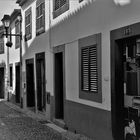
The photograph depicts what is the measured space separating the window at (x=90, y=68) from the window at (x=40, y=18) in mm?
4569

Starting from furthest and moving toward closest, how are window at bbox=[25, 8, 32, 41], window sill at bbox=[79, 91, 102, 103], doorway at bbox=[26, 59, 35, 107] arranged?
1. doorway at bbox=[26, 59, 35, 107]
2. window at bbox=[25, 8, 32, 41]
3. window sill at bbox=[79, 91, 102, 103]

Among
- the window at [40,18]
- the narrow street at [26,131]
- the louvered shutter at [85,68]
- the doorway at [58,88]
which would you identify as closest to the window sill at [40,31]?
the window at [40,18]

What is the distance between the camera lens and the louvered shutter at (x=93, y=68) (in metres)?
8.02

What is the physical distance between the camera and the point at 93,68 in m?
8.16

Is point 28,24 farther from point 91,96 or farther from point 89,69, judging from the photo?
point 91,96

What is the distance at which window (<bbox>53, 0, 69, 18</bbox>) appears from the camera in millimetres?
10241

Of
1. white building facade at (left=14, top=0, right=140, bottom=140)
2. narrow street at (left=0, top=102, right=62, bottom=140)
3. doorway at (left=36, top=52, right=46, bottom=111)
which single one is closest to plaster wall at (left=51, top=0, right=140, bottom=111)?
white building facade at (left=14, top=0, right=140, bottom=140)

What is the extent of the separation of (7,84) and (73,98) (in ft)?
42.9

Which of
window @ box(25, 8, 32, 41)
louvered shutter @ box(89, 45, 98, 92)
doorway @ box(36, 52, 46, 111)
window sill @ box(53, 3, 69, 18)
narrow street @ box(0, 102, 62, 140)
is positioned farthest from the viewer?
window @ box(25, 8, 32, 41)

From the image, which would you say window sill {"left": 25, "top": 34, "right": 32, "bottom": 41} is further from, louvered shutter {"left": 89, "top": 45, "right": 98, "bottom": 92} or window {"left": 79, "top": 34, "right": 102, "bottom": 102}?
louvered shutter {"left": 89, "top": 45, "right": 98, "bottom": 92}

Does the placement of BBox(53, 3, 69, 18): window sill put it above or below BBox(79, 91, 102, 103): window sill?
above

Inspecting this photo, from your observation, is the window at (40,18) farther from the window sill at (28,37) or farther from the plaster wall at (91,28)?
the plaster wall at (91,28)

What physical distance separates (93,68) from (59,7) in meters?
3.61

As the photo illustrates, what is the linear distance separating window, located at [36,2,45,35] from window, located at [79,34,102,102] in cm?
457
